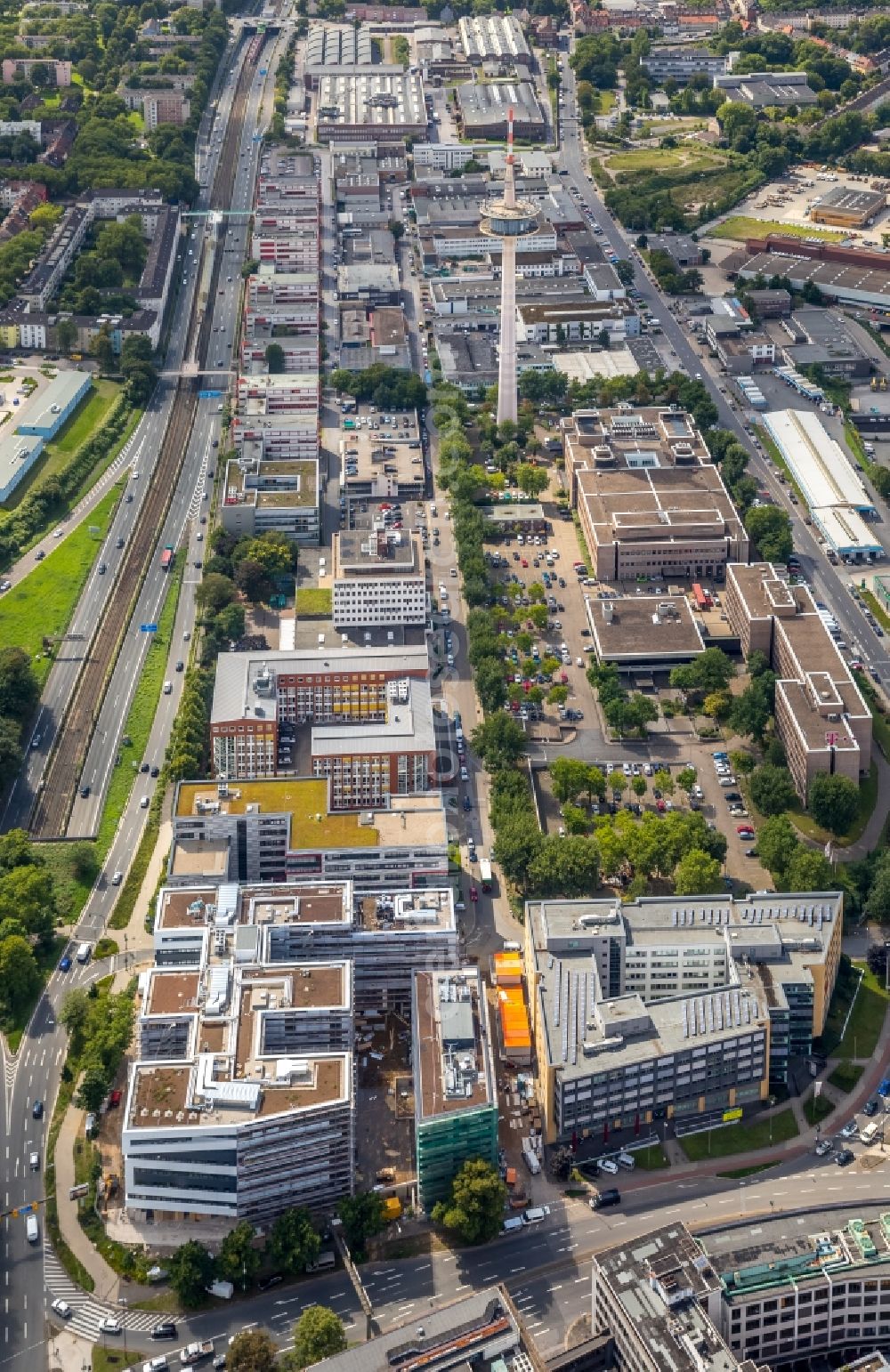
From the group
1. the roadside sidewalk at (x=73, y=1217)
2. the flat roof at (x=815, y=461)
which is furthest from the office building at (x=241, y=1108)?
the flat roof at (x=815, y=461)

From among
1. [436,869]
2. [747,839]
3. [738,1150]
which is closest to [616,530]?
[747,839]

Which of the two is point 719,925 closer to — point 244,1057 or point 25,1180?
point 244,1057

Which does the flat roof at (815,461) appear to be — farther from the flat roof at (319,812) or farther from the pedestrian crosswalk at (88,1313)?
the pedestrian crosswalk at (88,1313)

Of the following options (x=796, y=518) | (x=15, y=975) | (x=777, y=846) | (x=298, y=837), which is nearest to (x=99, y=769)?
(x=298, y=837)

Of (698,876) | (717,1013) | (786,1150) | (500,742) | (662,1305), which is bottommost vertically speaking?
(786,1150)

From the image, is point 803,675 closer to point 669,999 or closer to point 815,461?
point 669,999

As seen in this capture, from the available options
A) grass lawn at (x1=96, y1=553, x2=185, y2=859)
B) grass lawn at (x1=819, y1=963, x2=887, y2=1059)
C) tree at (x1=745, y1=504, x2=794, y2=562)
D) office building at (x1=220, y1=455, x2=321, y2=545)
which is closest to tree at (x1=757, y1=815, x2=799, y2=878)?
grass lawn at (x1=819, y1=963, x2=887, y2=1059)
